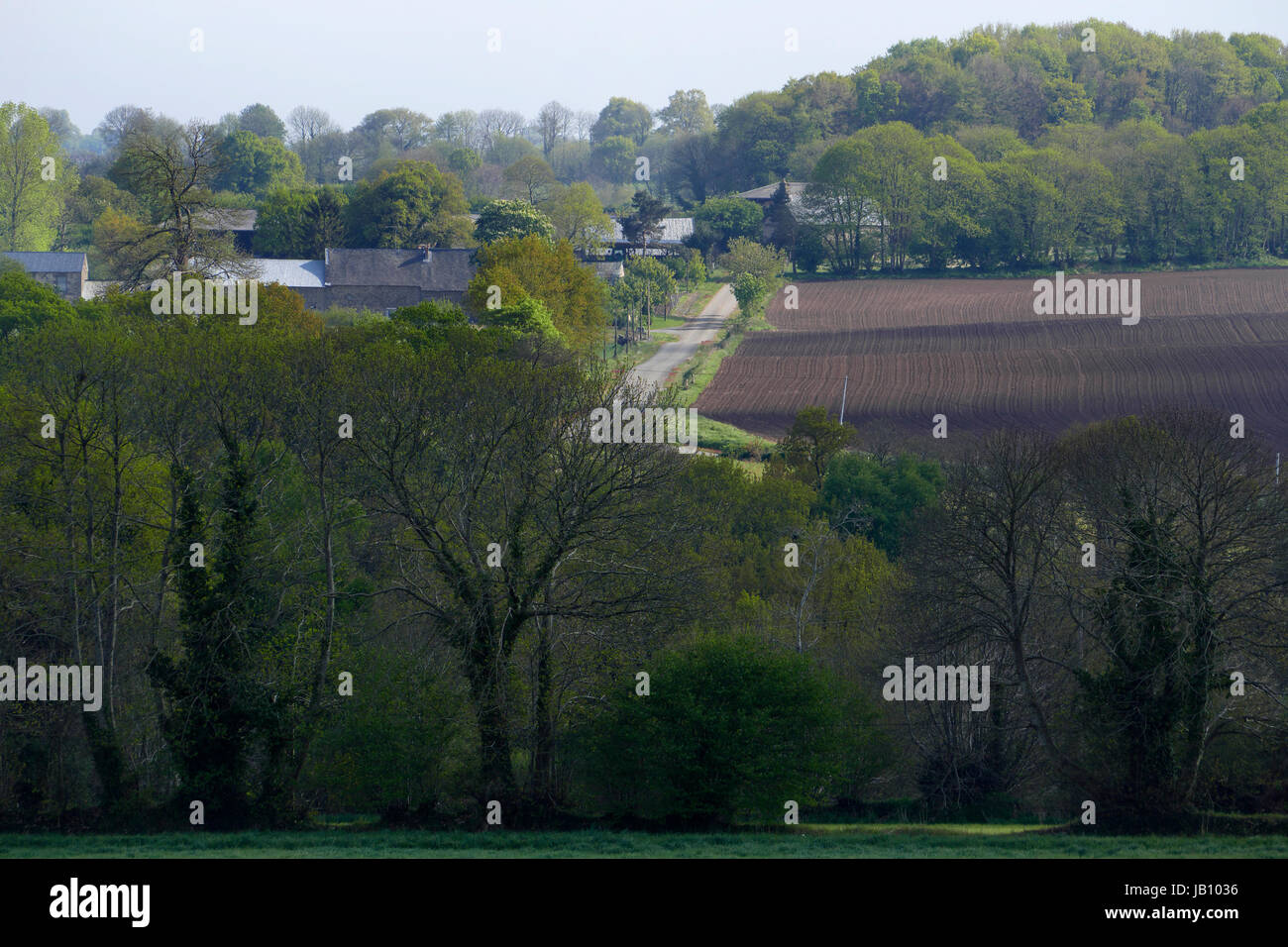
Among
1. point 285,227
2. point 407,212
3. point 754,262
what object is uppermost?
point 407,212

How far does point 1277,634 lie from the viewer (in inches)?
1067

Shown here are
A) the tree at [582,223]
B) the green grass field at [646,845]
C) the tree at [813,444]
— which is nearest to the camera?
the green grass field at [646,845]

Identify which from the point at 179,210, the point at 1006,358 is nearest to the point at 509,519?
the point at 179,210

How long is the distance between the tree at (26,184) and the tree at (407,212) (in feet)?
97.3

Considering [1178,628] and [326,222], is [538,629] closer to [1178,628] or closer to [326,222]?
[1178,628]

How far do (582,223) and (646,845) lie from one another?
330 feet

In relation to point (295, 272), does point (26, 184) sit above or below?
above

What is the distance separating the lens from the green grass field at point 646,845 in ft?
59.7

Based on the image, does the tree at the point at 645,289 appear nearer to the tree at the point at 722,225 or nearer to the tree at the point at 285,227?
the tree at the point at 722,225

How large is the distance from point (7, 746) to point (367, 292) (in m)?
72.7

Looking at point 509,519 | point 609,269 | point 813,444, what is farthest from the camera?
point 609,269

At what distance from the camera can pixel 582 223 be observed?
116 metres

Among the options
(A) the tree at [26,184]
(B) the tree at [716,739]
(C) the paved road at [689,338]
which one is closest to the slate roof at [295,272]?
(C) the paved road at [689,338]

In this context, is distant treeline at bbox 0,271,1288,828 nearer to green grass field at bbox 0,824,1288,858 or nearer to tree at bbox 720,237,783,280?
green grass field at bbox 0,824,1288,858
